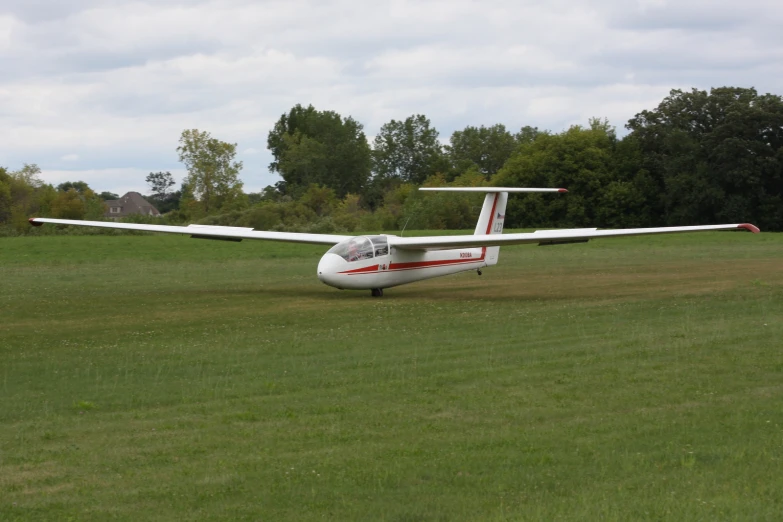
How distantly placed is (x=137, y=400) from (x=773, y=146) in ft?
238

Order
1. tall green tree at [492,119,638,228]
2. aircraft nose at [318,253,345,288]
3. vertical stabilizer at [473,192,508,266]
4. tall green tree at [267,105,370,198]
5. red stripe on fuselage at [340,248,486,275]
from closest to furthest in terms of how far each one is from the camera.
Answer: aircraft nose at [318,253,345,288]
red stripe on fuselage at [340,248,486,275]
vertical stabilizer at [473,192,508,266]
tall green tree at [492,119,638,228]
tall green tree at [267,105,370,198]

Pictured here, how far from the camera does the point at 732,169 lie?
74.5 metres

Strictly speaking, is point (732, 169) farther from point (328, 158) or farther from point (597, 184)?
point (328, 158)

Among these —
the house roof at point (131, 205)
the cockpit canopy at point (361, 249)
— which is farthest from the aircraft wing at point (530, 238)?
the house roof at point (131, 205)

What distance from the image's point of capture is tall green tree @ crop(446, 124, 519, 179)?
136 metres

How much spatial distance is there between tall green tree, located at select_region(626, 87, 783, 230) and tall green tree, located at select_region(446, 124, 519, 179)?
2101 inches

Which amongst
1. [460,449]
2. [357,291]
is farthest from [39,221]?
[460,449]

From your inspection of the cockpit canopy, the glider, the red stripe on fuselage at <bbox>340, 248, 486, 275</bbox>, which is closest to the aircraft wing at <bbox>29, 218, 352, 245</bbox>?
the glider

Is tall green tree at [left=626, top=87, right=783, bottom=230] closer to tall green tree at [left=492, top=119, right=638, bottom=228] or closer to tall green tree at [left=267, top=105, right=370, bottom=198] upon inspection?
tall green tree at [left=492, top=119, right=638, bottom=228]

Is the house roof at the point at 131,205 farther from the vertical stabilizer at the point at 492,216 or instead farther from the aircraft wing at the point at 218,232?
the vertical stabilizer at the point at 492,216

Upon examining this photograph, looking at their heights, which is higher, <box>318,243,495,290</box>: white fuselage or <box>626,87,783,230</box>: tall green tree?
<box>626,87,783,230</box>: tall green tree

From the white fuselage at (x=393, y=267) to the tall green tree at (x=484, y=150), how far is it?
343 ft

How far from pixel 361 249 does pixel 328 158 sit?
105 m

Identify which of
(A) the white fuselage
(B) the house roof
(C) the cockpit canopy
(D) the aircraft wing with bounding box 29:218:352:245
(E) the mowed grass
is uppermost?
(B) the house roof
